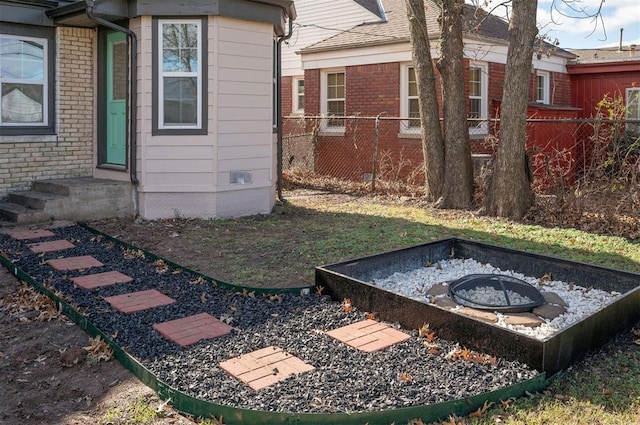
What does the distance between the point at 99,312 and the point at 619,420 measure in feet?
12.6

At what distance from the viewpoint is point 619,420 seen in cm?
336

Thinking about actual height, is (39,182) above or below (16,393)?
above

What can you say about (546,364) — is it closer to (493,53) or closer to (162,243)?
(162,243)

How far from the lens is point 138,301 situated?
5.31 m

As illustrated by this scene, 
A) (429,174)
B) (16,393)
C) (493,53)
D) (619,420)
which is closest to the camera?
(619,420)

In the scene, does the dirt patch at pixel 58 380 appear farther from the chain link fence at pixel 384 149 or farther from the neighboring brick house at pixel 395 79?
the neighboring brick house at pixel 395 79

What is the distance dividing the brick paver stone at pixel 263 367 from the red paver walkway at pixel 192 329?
0.49 meters

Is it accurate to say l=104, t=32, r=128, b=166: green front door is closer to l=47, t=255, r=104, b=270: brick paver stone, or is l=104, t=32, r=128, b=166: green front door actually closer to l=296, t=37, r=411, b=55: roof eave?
l=47, t=255, r=104, b=270: brick paver stone

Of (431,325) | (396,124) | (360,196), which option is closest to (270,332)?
(431,325)

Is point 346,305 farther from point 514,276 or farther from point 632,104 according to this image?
point 632,104

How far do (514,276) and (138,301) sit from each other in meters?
3.51

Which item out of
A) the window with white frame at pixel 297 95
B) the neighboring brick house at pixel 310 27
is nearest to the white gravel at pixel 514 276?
the neighboring brick house at pixel 310 27

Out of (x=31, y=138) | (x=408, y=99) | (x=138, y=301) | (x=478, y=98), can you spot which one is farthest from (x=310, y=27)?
(x=138, y=301)

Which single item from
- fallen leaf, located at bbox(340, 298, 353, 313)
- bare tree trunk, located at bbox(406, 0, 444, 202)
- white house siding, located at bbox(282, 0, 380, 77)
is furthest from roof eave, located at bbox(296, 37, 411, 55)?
fallen leaf, located at bbox(340, 298, 353, 313)
